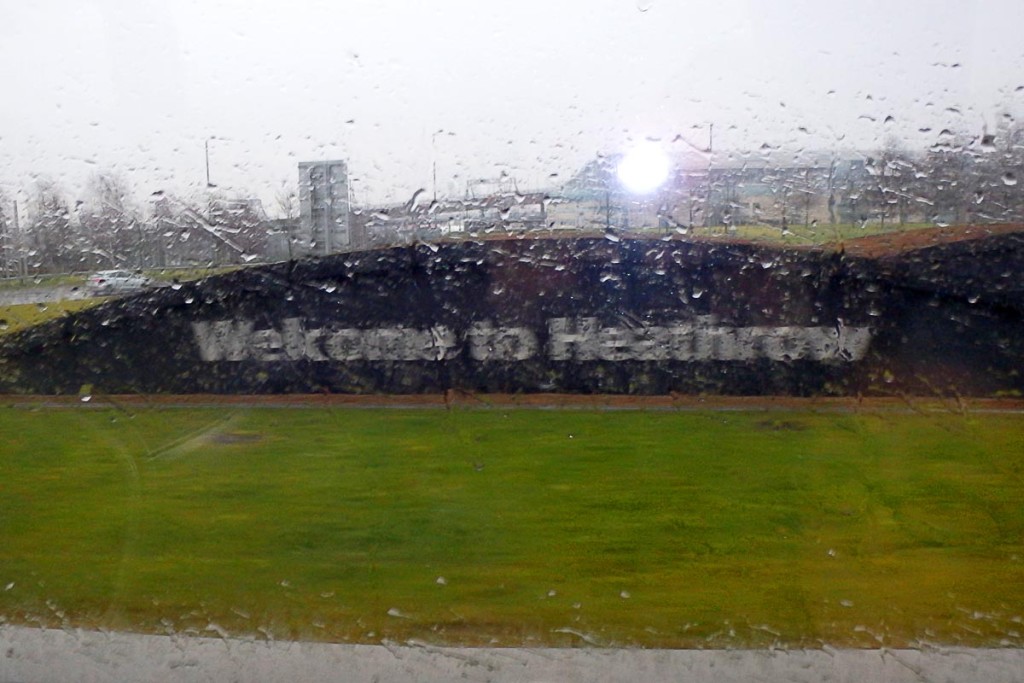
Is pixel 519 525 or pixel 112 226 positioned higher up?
pixel 112 226

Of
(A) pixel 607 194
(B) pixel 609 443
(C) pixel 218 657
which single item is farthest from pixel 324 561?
(A) pixel 607 194

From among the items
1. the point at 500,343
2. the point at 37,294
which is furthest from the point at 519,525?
the point at 37,294

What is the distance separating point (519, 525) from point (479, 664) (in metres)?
1.44

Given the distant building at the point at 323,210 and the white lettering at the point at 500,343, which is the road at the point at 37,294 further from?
the white lettering at the point at 500,343

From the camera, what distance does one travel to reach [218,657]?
406cm

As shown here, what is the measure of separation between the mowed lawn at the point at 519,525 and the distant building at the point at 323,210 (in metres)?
1.20

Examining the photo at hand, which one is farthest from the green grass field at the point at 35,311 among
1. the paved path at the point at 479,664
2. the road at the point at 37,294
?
the paved path at the point at 479,664

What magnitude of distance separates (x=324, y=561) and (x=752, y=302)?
137 inches

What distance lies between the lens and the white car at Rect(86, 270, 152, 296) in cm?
604

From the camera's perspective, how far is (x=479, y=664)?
156 inches

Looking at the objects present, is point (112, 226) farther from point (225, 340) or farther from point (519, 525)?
point (519, 525)

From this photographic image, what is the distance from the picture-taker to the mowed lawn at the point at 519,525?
4.45 m

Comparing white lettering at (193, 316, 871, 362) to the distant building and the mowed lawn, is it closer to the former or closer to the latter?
the mowed lawn

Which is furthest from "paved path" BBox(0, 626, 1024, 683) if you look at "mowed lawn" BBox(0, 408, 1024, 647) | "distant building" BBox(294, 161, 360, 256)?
"distant building" BBox(294, 161, 360, 256)
